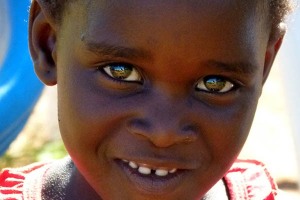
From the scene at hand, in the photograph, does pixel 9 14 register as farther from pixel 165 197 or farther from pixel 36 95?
pixel 165 197

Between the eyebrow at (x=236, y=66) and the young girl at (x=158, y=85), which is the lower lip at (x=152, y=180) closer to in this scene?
the young girl at (x=158, y=85)

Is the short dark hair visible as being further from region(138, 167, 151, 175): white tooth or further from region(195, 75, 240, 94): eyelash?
region(138, 167, 151, 175): white tooth

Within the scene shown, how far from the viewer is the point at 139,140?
4.66 ft

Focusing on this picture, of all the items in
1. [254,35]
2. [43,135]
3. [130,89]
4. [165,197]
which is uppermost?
[43,135]

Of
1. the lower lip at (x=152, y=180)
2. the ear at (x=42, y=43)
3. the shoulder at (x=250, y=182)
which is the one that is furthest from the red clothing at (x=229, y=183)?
the lower lip at (x=152, y=180)

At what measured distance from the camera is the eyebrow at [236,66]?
1440 mm

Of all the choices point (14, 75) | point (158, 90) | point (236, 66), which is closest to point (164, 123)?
point (158, 90)

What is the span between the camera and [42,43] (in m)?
1.67

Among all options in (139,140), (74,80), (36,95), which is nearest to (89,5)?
(74,80)

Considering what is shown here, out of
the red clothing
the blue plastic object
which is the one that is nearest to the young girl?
the red clothing

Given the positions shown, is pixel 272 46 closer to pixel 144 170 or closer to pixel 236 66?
pixel 236 66

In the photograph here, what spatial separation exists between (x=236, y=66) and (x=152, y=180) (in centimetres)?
23

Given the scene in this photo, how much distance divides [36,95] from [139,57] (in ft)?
3.00

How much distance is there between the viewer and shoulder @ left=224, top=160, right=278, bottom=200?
1.88 metres
